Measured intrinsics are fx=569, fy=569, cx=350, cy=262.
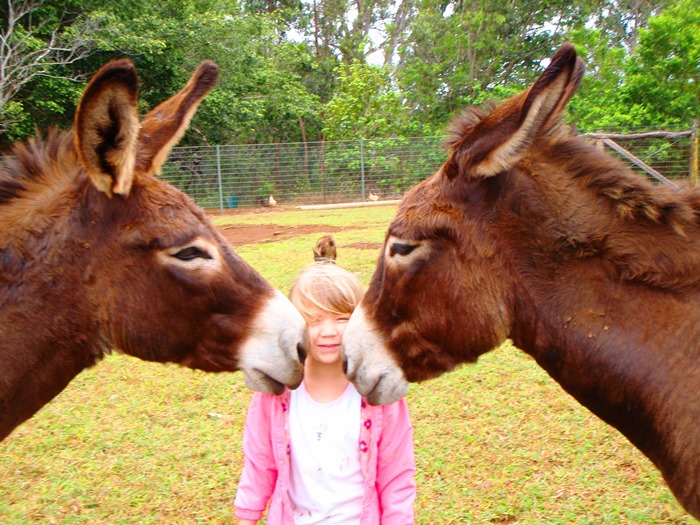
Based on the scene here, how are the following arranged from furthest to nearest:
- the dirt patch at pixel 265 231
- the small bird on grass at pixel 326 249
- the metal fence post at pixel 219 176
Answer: the metal fence post at pixel 219 176 → the dirt patch at pixel 265 231 → the small bird on grass at pixel 326 249

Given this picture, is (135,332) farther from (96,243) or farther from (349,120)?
(349,120)

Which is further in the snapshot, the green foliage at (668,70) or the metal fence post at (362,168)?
the metal fence post at (362,168)

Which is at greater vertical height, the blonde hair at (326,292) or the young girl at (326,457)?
the blonde hair at (326,292)

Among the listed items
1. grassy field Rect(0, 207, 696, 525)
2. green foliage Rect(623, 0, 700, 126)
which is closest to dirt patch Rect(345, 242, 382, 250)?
grassy field Rect(0, 207, 696, 525)

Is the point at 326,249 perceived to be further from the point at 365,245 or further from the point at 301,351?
the point at 365,245

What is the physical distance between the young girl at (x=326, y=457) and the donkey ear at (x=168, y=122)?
1.04m

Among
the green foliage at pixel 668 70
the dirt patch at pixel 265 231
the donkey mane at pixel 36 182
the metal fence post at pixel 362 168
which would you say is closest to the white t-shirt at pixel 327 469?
the donkey mane at pixel 36 182

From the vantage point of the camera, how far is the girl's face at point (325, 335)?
2.71 metres

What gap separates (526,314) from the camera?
238 centimetres

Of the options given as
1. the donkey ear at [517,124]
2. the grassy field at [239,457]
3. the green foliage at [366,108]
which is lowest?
the grassy field at [239,457]

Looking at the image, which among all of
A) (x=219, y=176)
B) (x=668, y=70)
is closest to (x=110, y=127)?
(x=668, y=70)

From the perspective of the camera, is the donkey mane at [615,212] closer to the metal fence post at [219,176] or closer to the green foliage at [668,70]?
the green foliage at [668,70]

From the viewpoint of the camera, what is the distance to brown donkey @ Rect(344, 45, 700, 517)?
7.05ft

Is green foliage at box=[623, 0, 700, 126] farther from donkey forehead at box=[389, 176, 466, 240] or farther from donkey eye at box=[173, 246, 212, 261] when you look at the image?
donkey eye at box=[173, 246, 212, 261]
